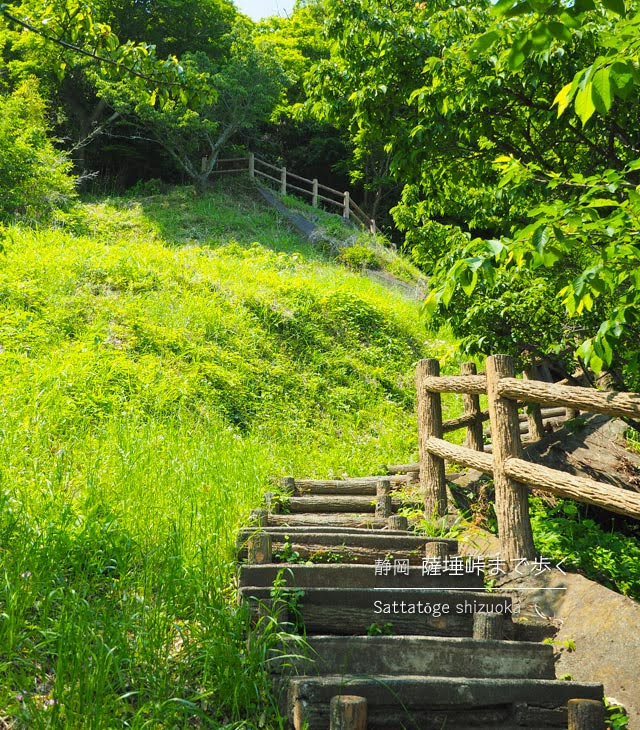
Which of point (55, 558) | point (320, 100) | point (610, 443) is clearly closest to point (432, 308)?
point (55, 558)

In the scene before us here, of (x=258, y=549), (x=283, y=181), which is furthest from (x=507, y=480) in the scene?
(x=283, y=181)

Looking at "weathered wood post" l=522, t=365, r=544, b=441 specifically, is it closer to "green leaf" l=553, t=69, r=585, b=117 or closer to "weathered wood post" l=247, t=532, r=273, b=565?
"weathered wood post" l=247, t=532, r=273, b=565

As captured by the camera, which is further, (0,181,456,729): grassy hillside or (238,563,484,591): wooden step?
(238,563,484,591): wooden step

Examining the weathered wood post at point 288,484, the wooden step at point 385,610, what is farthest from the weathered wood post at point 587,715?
the weathered wood post at point 288,484

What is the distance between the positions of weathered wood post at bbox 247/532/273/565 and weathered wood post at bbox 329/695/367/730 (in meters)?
1.51

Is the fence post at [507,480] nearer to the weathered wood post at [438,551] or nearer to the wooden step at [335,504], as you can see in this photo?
the weathered wood post at [438,551]

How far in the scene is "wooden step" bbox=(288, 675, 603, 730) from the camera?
9.73ft

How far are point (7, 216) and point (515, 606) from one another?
50.7 feet

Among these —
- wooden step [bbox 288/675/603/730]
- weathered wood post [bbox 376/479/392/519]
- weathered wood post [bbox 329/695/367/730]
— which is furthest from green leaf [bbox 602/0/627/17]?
weathered wood post [bbox 376/479/392/519]

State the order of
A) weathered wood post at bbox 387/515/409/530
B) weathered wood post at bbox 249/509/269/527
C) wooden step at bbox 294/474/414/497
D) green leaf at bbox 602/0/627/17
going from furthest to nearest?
wooden step at bbox 294/474/414/497, weathered wood post at bbox 387/515/409/530, weathered wood post at bbox 249/509/269/527, green leaf at bbox 602/0/627/17

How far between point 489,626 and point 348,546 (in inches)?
53.1

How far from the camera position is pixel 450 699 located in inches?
118

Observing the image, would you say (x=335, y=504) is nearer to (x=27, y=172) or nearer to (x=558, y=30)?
(x=558, y=30)

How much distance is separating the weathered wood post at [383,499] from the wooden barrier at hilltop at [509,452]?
1.34ft
